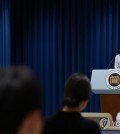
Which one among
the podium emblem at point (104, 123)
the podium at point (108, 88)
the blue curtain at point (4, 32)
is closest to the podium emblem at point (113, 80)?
the podium at point (108, 88)

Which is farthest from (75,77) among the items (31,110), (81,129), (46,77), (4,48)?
(46,77)

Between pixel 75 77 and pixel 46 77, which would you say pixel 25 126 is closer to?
pixel 75 77

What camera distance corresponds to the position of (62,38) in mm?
6938

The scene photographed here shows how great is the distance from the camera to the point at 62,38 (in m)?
6.94

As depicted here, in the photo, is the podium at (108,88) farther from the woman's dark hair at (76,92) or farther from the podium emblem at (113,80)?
the woman's dark hair at (76,92)

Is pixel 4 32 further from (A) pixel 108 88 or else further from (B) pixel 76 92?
(B) pixel 76 92

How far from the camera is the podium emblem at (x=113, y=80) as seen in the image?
12.9ft

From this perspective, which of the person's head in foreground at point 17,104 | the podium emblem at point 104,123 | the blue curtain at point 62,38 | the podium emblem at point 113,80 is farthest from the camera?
the blue curtain at point 62,38

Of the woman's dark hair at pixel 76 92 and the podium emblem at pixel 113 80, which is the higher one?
the woman's dark hair at pixel 76 92

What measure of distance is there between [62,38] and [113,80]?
3083 millimetres

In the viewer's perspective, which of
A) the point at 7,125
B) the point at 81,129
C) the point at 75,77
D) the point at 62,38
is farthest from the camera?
the point at 62,38

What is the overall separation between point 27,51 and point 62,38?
77 cm

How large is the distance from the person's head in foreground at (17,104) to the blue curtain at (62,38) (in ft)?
20.0

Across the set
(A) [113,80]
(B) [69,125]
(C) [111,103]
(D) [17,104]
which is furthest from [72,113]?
(C) [111,103]
